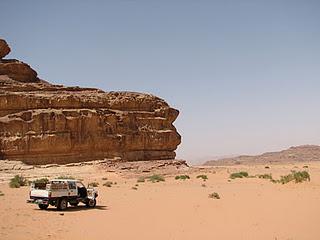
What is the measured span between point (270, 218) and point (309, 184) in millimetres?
12123

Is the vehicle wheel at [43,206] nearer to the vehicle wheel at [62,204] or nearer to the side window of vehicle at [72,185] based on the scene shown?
the vehicle wheel at [62,204]

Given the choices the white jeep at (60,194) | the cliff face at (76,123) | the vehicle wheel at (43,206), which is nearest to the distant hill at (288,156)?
the cliff face at (76,123)

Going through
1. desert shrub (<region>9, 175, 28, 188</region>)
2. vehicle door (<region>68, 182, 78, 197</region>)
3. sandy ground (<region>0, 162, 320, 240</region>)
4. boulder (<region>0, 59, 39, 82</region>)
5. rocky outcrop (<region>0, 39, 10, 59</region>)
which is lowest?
sandy ground (<region>0, 162, 320, 240</region>)

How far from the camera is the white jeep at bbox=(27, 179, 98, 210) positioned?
18.5 m

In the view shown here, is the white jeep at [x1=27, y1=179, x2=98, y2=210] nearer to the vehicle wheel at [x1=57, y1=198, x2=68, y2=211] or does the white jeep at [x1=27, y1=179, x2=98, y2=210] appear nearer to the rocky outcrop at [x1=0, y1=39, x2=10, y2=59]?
the vehicle wheel at [x1=57, y1=198, x2=68, y2=211]

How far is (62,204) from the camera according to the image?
18922 millimetres

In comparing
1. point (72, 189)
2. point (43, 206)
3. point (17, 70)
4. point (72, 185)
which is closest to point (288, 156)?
point (17, 70)

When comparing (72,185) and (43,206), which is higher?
(72,185)

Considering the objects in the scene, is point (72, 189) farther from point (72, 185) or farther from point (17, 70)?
point (17, 70)

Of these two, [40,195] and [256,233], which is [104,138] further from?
[256,233]

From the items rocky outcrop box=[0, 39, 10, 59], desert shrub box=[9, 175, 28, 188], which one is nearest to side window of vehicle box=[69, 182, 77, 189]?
desert shrub box=[9, 175, 28, 188]

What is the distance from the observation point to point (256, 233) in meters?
13.5

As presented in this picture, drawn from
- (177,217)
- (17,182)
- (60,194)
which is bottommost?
(177,217)

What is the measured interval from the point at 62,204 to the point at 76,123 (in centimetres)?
2458
